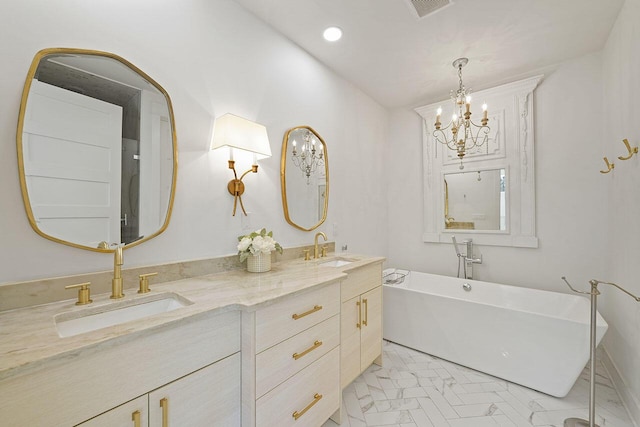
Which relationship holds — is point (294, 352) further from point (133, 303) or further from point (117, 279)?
point (117, 279)

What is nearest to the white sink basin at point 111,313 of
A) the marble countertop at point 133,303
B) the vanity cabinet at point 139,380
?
the marble countertop at point 133,303

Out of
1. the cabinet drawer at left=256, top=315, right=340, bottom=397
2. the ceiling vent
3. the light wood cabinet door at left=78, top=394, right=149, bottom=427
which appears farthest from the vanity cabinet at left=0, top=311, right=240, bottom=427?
the ceiling vent

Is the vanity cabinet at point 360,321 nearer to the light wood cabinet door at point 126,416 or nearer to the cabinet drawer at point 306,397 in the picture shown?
the cabinet drawer at point 306,397

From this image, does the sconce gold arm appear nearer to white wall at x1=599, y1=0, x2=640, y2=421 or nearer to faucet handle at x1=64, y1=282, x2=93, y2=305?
faucet handle at x1=64, y1=282, x2=93, y2=305

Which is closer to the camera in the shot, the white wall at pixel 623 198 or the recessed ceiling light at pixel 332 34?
the white wall at pixel 623 198

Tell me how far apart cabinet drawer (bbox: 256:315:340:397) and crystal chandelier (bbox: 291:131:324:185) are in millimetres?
1258

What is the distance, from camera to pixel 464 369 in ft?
7.35

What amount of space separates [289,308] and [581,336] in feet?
6.55

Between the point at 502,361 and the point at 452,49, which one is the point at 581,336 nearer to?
the point at 502,361

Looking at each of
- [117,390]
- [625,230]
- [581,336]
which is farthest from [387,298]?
[117,390]

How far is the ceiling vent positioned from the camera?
183cm

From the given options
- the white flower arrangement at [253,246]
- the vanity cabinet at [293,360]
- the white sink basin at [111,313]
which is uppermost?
the white flower arrangement at [253,246]

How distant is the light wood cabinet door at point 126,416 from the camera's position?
2.51 ft

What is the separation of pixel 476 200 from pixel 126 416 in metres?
3.35
